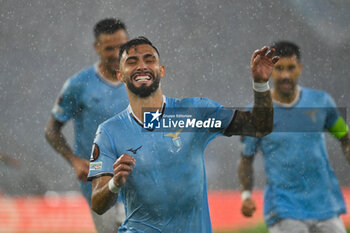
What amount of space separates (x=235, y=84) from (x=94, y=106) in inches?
259

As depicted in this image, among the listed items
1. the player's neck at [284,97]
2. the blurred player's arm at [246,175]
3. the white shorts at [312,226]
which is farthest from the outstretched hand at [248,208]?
the player's neck at [284,97]

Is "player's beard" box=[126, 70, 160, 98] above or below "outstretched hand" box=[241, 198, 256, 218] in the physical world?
above

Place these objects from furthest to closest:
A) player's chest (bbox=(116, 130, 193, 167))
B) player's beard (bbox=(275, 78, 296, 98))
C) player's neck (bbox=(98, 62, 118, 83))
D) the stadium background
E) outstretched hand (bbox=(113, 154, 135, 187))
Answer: the stadium background, player's beard (bbox=(275, 78, 296, 98)), player's neck (bbox=(98, 62, 118, 83)), player's chest (bbox=(116, 130, 193, 167)), outstretched hand (bbox=(113, 154, 135, 187))

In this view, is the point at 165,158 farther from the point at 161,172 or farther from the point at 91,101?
the point at 91,101

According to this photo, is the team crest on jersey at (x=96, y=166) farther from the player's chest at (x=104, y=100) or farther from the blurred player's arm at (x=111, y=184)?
the player's chest at (x=104, y=100)

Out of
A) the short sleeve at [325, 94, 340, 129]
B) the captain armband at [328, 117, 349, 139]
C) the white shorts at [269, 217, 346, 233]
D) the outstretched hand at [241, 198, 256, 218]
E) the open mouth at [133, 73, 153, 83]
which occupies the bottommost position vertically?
the white shorts at [269, 217, 346, 233]

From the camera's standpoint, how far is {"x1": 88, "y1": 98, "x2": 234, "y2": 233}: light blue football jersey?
9.93ft

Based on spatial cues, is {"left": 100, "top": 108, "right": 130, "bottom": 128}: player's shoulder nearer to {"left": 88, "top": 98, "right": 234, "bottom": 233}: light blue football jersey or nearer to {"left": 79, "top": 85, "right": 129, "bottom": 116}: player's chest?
{"left": 88, "top": 98, "right": 234, "bottom": 233}: light blue football jersey

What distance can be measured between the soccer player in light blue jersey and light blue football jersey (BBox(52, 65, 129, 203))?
960 millimetres

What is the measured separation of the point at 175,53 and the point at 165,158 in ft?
27.9

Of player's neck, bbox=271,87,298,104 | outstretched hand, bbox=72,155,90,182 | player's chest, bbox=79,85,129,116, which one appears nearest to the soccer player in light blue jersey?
outstretched hand, bbox=72,155,90,182

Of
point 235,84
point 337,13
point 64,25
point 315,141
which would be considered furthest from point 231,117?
point 337,13

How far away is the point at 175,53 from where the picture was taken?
37.7 ft

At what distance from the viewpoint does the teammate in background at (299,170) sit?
4098 millimetres
